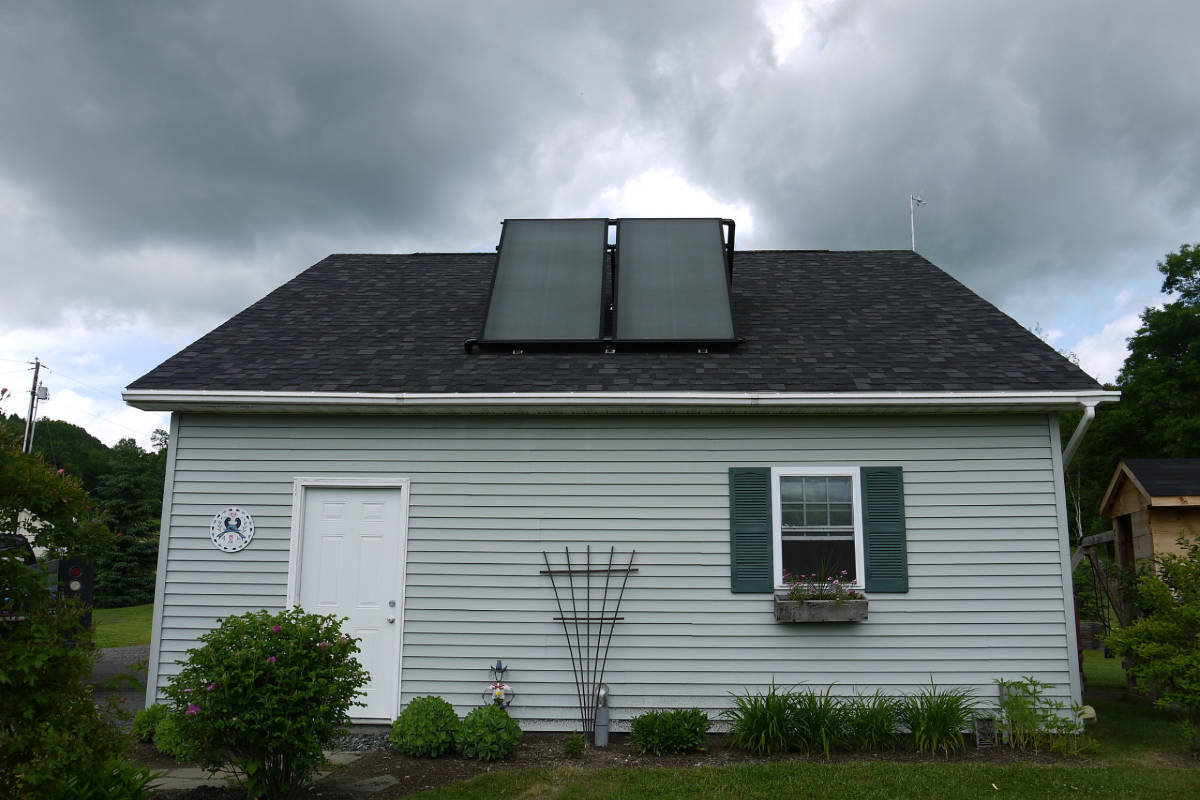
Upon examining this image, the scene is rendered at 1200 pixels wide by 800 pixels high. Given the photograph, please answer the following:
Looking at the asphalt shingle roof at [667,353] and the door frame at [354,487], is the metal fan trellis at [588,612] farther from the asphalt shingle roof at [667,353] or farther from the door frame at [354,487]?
the asphalt shingle roof at [667,353]

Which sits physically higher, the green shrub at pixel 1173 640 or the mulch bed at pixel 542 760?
the green shrub at pixel 1173 640

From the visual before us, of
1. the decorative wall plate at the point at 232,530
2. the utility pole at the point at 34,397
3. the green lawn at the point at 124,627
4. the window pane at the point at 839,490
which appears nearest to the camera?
the window pane at the point at 839,490

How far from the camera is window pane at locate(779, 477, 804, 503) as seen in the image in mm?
6859

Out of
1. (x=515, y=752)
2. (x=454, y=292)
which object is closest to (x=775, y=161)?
(x=454, y=292)

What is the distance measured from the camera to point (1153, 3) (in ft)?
37.9

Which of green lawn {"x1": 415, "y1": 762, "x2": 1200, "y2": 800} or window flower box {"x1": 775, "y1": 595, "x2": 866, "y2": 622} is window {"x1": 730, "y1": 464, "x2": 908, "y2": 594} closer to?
window flower box {"x1": 775, "y1": 595, "x2": 866, "y2": 622}

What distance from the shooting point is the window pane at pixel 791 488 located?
686 cm

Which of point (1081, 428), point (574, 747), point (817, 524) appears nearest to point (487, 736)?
point (574, 747)

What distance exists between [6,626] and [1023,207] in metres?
22.2

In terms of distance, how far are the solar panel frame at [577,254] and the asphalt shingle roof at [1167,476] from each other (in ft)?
19.3

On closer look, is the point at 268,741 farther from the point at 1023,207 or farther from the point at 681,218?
the point at 1023,207

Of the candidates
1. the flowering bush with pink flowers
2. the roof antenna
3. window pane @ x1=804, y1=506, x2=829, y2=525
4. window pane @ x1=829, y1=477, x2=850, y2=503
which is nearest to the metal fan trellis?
window pane @ x1=804, y1=506, x2=829, y2=525

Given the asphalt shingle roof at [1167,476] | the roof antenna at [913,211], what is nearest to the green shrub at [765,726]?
the asphalt shingle roof at [1167,476]

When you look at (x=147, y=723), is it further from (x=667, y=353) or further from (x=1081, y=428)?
(x=1081, y=428)
